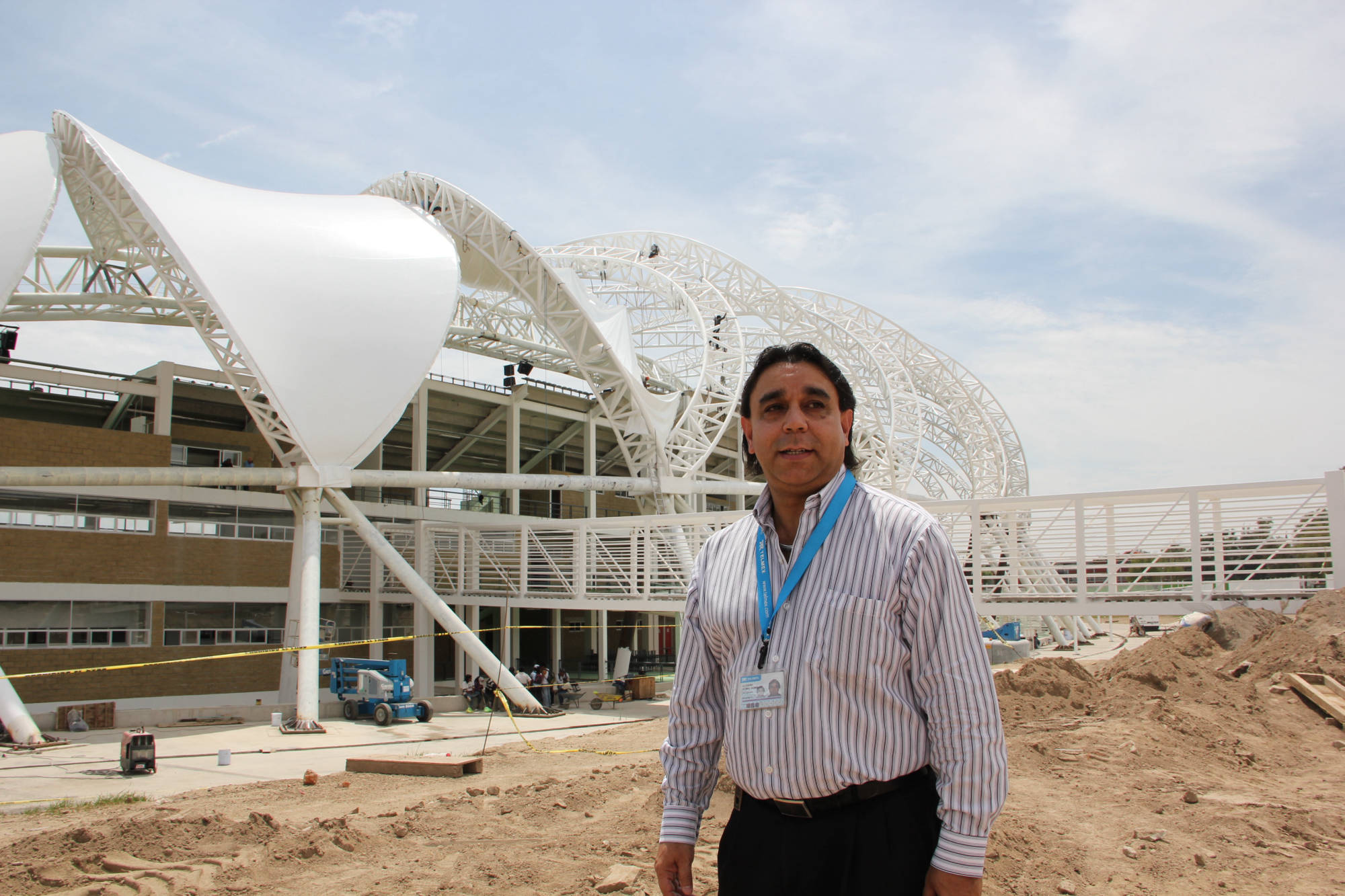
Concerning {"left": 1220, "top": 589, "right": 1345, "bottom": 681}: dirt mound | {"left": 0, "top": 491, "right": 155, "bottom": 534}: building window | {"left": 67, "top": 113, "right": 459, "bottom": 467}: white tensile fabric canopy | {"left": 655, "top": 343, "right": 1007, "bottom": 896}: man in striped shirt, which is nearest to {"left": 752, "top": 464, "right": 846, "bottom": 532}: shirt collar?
{"left": 655, "top": 343, "right": 1007, "bottom": 896}: man in striped shirt

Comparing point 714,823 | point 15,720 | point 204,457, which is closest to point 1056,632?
point 204,457

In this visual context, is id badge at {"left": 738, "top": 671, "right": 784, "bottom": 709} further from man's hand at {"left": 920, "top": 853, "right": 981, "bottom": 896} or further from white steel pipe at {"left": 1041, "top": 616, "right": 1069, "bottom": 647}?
white steel pipe at {"left": 1041, "top": 616, "right": 1069, "bottom": 647}

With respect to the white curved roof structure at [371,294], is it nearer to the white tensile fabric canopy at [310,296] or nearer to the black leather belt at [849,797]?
the white tensile fabric canopy at [310,296]

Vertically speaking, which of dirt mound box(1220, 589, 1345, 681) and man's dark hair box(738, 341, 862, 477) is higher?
man's dark hair box(738, 341, 862, 477)

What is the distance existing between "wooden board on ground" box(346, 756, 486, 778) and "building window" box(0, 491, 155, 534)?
59.4 ft

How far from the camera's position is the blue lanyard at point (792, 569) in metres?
2.76

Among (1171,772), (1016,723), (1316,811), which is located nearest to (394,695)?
(1016,723)

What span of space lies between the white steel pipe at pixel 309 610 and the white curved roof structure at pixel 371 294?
1218 mm

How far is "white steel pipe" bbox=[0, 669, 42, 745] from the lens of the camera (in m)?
17.4

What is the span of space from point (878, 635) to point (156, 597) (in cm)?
2941

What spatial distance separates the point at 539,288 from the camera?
2878 cm

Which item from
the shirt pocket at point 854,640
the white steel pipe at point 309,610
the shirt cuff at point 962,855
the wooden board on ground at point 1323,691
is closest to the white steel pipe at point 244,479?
the white steel pipe at point 309,610

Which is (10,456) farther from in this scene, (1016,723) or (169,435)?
(1016,723)

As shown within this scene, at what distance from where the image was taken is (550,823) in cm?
828
